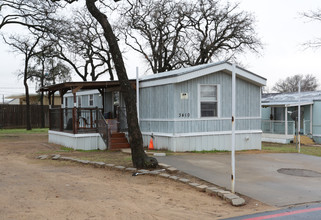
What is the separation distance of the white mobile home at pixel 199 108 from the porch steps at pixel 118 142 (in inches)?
36.5

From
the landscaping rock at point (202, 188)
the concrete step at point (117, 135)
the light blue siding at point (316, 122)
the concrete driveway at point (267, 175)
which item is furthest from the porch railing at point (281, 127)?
the landscaping rock at point (202, 188)

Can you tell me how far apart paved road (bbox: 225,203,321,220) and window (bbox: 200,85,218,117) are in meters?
7.78

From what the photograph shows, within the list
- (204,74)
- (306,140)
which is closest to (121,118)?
(204,74)

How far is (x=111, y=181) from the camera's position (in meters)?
7.45

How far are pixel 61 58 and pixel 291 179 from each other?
27815mm

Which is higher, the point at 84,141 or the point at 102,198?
the point at 84,141

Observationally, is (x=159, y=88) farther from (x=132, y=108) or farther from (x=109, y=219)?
(x=109, y=219)

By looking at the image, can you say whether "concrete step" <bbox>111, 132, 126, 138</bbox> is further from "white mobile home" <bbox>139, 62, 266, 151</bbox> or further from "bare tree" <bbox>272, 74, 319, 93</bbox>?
"bare tree" <bbox>272, 74, 319, 93</bbox>

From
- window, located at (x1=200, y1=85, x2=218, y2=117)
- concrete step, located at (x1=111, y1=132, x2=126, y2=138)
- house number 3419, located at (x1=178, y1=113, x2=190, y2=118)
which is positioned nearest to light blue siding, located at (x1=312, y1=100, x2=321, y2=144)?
window, located at (x1=200, y1=85, x2=218, y2=117)

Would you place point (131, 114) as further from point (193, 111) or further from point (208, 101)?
point (208, 101)

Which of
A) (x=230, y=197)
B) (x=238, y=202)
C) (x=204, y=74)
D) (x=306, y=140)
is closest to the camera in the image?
(x=238, y=202)

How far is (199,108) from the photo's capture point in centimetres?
1302

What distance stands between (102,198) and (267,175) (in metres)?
4.39

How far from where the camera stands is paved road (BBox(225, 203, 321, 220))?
507cm
